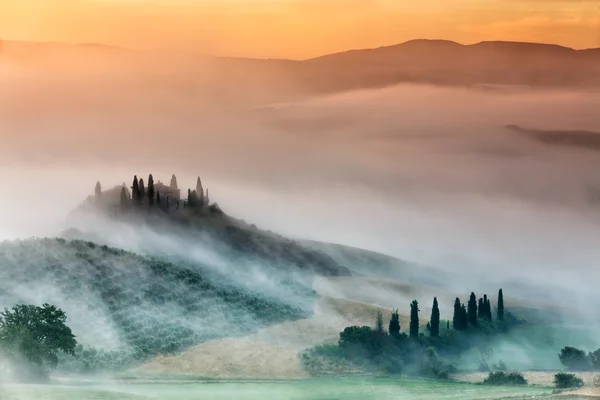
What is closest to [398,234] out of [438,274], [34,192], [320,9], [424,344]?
[438,274]

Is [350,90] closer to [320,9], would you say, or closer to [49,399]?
[320,9]

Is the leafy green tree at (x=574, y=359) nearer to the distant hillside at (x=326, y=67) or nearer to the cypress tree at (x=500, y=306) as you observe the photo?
the cypress tree at (x=500, y=306)

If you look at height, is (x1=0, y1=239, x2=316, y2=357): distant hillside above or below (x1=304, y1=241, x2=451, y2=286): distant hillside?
below

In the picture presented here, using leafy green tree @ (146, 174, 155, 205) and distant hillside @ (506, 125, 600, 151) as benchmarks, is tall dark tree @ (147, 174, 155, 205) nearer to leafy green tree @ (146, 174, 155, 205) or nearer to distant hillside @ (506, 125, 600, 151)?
leafy green tree @ (146, 174, 155, 205)

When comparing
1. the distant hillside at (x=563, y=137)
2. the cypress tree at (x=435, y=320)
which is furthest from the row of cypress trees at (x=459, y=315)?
the distant hillside at (x=563, y=137)

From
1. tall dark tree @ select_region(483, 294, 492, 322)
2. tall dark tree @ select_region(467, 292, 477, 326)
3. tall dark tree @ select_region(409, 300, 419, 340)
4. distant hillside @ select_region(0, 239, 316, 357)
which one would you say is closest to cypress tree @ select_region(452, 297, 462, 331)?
tall dark tree @ select_region(467, 292, 477, 326)

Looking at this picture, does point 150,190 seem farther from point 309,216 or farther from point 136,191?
point 309,216
